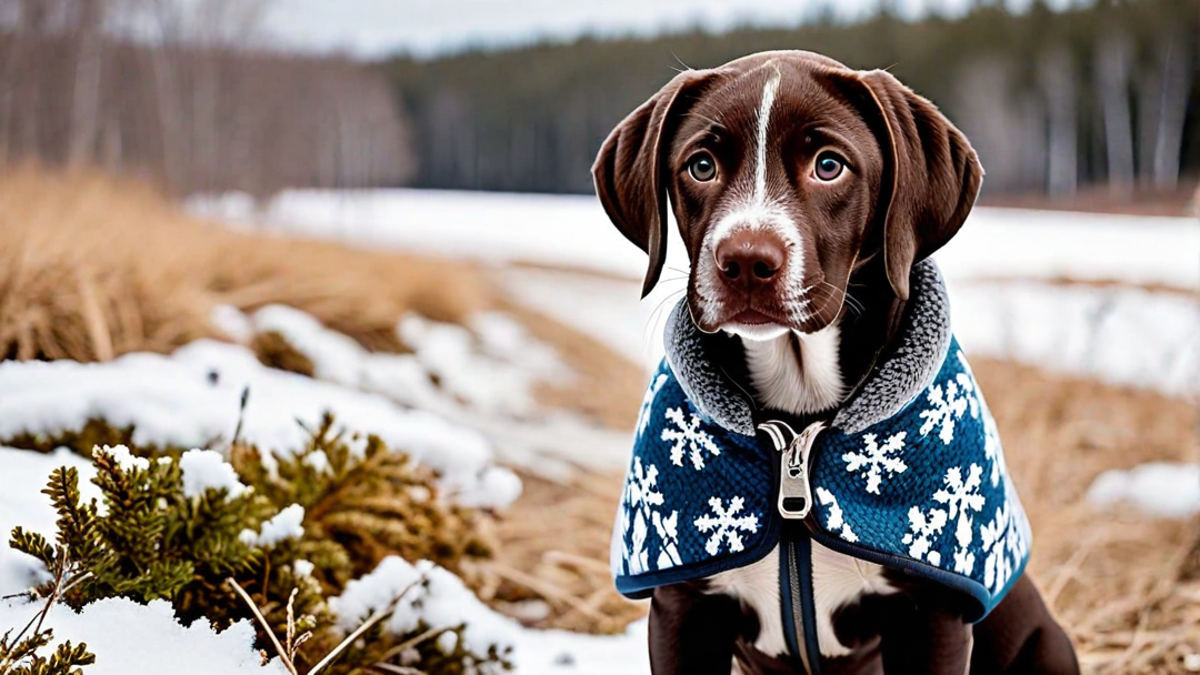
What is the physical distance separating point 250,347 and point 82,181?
5.07 ft

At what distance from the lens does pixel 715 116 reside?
1.66 meters

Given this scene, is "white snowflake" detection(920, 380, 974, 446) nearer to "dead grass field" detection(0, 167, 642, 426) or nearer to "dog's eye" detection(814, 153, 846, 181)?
"dog's eye" detection(814, 153, 846, 181)

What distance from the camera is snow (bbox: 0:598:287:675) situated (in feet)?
5.36

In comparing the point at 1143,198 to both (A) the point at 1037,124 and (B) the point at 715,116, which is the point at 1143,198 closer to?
(A) the point at 1037,124

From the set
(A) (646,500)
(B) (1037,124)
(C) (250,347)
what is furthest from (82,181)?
(B) (1037,124)

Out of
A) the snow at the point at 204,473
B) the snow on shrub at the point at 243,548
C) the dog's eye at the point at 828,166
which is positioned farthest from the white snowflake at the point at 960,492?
the snow at the point at 204,473

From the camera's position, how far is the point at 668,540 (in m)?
1.75

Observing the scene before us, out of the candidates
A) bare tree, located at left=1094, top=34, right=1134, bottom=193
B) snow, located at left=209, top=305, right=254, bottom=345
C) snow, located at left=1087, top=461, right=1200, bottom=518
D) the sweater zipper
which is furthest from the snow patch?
bare tree, located at left=1094, top=34, right=1134, bottom=193

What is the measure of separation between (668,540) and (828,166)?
0.70 metres

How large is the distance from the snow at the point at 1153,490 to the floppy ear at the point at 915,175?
320 cm

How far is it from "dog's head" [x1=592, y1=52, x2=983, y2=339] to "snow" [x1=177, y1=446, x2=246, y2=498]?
0.90 meters

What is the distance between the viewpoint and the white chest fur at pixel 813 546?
1733 millimetres

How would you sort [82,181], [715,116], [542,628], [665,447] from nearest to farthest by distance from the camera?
[715,116], [665,447], [542,628], [82,181]

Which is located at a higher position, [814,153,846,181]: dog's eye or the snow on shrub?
[814,153,846,181]: dog's eye
